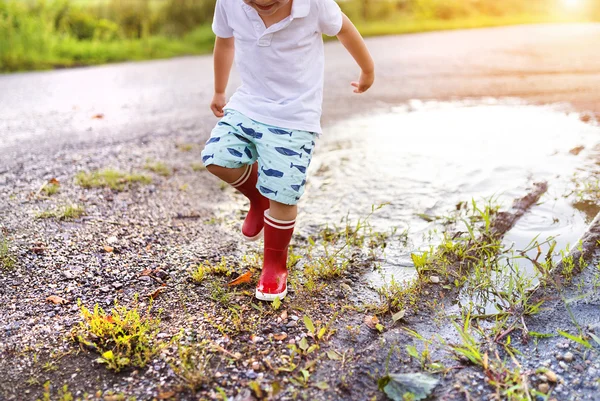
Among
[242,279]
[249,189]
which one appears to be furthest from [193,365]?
[249,189]

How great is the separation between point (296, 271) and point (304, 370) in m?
0.78

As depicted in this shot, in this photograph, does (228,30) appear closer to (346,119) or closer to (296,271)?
(296,271)

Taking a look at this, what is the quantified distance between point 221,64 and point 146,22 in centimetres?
971

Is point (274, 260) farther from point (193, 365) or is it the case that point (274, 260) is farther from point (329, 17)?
point (329, 17)

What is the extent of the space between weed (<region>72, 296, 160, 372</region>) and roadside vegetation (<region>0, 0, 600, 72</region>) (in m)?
7.62

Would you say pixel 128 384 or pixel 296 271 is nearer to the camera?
pixel 128 384

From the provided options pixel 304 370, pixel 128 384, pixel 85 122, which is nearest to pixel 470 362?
pixel 304 370

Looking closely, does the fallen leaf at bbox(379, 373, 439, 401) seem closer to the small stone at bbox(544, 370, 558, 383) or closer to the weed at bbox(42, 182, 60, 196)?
the small stone at bbox(544, 370, 558, 383)

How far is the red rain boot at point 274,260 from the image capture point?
7.98 feet

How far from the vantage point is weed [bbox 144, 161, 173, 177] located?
4.10 meters

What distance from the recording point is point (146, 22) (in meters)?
11.6

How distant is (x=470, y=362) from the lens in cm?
202

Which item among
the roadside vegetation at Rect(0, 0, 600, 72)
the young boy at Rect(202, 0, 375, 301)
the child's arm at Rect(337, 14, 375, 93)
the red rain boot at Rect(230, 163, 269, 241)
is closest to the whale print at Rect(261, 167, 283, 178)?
the young boy at Rect(202, 0, 375, 301)

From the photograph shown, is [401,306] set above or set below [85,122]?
above
